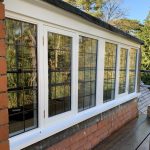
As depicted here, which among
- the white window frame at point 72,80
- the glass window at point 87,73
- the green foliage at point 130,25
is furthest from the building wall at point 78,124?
the green foliage at point 130,25

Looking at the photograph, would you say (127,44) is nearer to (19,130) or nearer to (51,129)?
(51,129)

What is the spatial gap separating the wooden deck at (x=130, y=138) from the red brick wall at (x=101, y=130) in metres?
0.12

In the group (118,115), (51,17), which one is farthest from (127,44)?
(51,17)

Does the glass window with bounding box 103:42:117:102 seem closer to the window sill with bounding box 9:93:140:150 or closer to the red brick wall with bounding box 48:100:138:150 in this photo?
the window sill with bounding box 9:93:140:150

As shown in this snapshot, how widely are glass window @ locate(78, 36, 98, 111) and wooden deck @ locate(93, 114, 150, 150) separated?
811 mm

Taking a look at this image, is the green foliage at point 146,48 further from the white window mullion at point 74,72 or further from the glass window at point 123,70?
the white window mullion at point 74,72

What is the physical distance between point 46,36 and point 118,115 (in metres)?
3.00

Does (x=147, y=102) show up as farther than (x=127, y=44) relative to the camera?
Yes

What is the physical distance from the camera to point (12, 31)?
2.19m

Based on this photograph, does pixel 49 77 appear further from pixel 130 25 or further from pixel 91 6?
pixel 91 6

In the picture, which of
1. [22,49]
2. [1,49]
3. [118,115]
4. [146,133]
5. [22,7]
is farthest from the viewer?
[118,115]

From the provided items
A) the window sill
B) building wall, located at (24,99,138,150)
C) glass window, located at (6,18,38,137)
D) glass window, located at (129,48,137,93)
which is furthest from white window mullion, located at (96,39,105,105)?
glass window, located at (129,48,137,93)

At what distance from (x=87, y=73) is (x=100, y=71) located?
42cm

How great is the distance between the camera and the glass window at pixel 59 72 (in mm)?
2752
